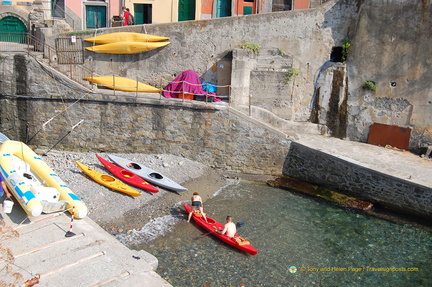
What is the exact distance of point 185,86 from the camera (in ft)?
50.4

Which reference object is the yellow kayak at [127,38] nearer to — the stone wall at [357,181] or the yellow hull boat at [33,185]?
the yellow hull boat at [33,185]

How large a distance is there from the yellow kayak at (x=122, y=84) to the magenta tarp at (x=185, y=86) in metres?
0.52

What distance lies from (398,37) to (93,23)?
12467mm

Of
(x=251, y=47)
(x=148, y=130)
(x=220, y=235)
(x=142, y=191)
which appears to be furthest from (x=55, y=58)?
(x=220, y=235)

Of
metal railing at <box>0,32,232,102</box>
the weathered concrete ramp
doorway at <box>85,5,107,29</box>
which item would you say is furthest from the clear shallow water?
doorway at <box>85,5,107,29</box>

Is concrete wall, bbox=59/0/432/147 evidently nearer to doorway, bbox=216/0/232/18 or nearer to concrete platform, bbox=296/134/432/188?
concrete platform, bbox=296/134/432/188

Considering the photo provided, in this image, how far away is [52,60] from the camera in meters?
15.6

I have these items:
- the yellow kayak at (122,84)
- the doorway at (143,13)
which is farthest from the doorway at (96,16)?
the yellow kayak at (122,84)

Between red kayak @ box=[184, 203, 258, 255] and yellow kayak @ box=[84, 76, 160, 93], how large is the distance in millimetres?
5235

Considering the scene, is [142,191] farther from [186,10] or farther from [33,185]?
[186,10]

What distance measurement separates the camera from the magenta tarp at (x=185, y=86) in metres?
15.4

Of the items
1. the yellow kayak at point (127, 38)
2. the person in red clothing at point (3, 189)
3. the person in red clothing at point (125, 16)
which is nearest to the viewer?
the person in red clothing at point (3, 189)

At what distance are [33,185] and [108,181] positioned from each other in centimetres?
270

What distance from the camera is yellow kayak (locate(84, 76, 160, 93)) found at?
15.2 m
